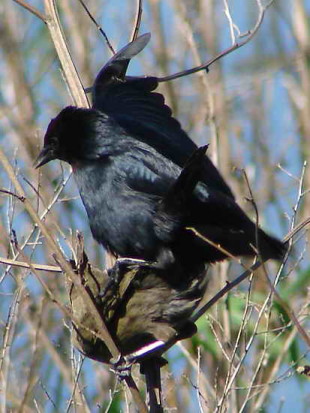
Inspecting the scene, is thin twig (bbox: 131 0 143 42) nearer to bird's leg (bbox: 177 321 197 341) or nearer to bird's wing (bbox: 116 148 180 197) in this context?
bird's wing (bbox: 116 148 180 197)

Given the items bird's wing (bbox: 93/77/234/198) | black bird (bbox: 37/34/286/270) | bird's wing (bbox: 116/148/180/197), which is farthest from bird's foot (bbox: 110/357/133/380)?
bird's wing (bbox: 93/77/234/198)

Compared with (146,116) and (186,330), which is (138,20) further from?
(186,330)

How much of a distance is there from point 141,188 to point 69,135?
1.42 ft

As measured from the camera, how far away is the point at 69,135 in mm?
4402

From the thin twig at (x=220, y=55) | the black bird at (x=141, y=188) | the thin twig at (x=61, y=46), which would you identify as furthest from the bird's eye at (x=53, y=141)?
the thin twig at (x=220, y=55)

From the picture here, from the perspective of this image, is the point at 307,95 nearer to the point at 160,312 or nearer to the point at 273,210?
the point at 273,210

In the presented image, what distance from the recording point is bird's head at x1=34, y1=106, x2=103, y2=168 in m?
4.34

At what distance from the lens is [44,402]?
500cm

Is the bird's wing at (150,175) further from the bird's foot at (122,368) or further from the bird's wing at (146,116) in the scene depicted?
the bird's foot at (122,368)

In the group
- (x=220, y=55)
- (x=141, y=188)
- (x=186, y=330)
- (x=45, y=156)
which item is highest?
(x=220, y=55)

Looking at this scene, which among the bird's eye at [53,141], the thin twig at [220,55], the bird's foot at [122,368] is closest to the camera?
the bird's foot at [122,368]

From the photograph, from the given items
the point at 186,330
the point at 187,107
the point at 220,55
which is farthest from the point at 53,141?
the point at 187,107

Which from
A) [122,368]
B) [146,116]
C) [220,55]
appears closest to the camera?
[122,368]

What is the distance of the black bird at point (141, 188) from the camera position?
403 centimetres
